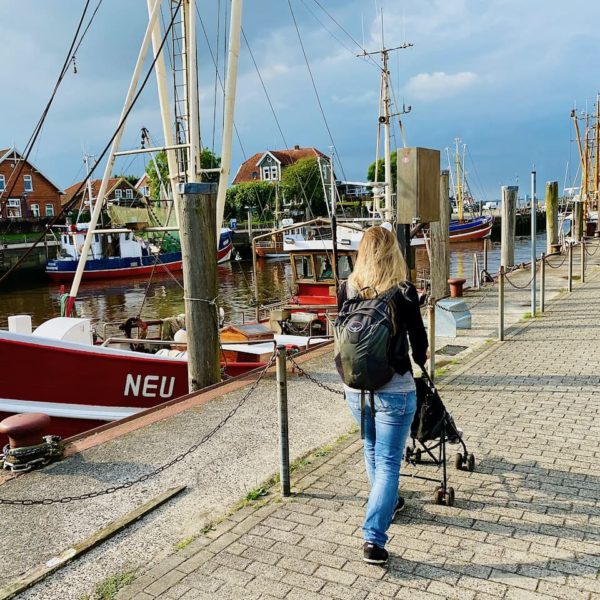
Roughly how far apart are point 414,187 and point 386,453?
176 inches

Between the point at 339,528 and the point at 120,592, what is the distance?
1.31 meters

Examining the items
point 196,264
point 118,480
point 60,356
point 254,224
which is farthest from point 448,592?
point 254,224

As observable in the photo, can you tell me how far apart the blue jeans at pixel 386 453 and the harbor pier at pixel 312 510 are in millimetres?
242

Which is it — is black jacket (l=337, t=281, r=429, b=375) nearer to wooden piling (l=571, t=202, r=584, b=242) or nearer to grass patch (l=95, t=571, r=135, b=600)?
grass patch (l=95, t=571, r=135, b=600)

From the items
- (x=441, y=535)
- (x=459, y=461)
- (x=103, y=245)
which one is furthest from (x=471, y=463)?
(x=103, y=245)

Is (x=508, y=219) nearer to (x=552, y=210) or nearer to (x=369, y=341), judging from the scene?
(x=552, y=210)

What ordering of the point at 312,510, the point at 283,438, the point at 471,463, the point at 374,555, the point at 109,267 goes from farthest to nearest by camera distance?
the point at 109,267
the point at 471,463
the point at 283,438
the point at 312,510
the point at 374,555

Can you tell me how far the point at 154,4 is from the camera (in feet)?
33.6

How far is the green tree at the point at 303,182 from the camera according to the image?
234ft

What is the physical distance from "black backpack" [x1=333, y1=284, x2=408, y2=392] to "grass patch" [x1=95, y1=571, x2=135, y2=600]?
1.62 metres

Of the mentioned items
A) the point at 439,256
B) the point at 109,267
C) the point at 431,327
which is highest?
the point at 439,256

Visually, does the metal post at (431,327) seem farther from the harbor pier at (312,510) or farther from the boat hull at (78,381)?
the boat hull at (78,381)

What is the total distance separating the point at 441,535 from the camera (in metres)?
3.69

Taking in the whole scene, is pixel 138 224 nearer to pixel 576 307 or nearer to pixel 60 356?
pixel 60 356
